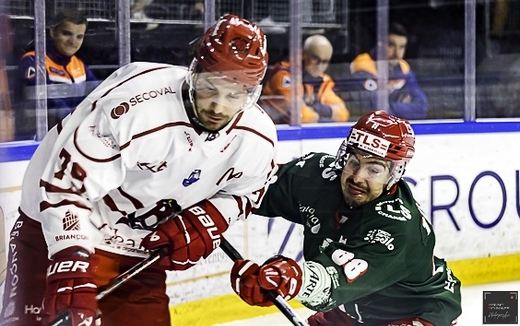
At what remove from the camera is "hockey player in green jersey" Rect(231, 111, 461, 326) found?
6.42ft

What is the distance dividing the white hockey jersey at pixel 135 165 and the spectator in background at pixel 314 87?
0.48 ft

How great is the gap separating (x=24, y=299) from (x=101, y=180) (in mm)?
359

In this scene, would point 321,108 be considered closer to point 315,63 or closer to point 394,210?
point 315,63

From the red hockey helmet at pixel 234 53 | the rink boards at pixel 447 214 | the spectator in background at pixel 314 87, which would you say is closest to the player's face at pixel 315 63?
the spectator in background at pixel 314 87

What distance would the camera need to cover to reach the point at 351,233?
199 centimetres

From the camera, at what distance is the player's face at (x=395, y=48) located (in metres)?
2.12

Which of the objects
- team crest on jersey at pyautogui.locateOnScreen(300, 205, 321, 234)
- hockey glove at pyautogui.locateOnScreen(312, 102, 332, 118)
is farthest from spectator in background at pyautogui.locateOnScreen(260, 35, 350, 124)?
team crest on jersey at pyautogui.locateOnScreen(300, 205, 321, 234)

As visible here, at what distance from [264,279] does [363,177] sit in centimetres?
34

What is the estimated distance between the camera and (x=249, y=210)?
6.45 feet

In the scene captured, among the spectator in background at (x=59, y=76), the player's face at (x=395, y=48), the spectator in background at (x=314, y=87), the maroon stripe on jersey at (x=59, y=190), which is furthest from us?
the player's face at (x=395, y=48)

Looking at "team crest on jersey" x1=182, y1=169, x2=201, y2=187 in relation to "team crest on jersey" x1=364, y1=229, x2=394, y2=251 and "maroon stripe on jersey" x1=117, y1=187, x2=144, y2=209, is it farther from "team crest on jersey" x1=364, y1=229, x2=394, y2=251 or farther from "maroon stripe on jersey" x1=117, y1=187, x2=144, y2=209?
"team crest on jersey" x1=364, y1=229, x2=394, y2=251

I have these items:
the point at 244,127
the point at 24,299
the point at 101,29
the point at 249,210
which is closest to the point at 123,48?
the point at 101,29

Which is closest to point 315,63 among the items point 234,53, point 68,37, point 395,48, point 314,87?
point 314,87

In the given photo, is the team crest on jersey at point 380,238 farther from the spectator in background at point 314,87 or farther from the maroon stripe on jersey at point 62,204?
the maroon stripe on jersey at point 62,204
